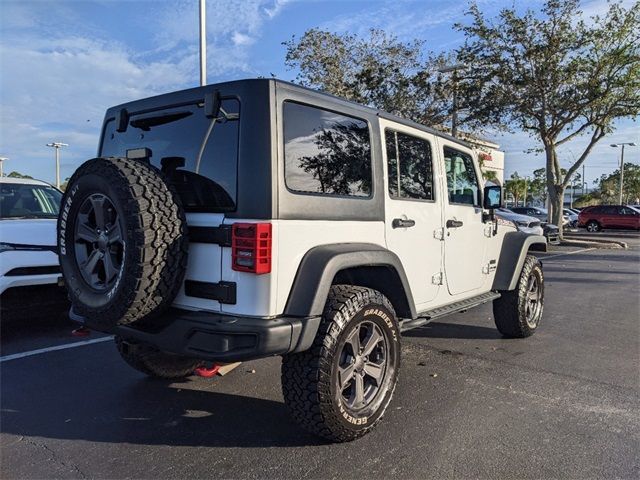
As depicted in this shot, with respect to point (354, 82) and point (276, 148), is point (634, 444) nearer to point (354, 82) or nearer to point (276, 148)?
point (276, 148)

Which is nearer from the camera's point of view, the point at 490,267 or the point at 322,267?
the point at 322,267

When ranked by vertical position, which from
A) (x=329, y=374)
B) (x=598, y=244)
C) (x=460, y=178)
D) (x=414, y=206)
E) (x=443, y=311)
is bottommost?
(x=598, y=244)

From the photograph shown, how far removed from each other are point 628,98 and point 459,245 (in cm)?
1638

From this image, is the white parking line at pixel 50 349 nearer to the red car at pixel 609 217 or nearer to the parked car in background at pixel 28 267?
the parked car in background at pixel 28 267

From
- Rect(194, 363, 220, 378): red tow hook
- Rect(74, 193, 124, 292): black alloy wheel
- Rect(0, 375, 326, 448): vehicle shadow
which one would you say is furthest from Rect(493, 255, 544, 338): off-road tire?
Rect(74, 193, 124, 292): black alloy wheel

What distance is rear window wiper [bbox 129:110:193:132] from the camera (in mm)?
3225

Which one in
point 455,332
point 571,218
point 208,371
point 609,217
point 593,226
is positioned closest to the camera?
point 208,371

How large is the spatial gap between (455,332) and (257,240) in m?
3.92

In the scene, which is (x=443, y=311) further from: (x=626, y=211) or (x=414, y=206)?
(x=626, y=211)

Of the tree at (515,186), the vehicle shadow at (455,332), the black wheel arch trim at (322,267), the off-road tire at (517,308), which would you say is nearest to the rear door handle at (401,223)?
the black wheel arch trim at (322,267)

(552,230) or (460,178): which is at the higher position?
(460,178)

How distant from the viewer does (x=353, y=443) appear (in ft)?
10.3

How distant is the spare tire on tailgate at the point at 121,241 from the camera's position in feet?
8.75

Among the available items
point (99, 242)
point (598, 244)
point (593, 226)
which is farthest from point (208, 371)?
point (593, 226)
